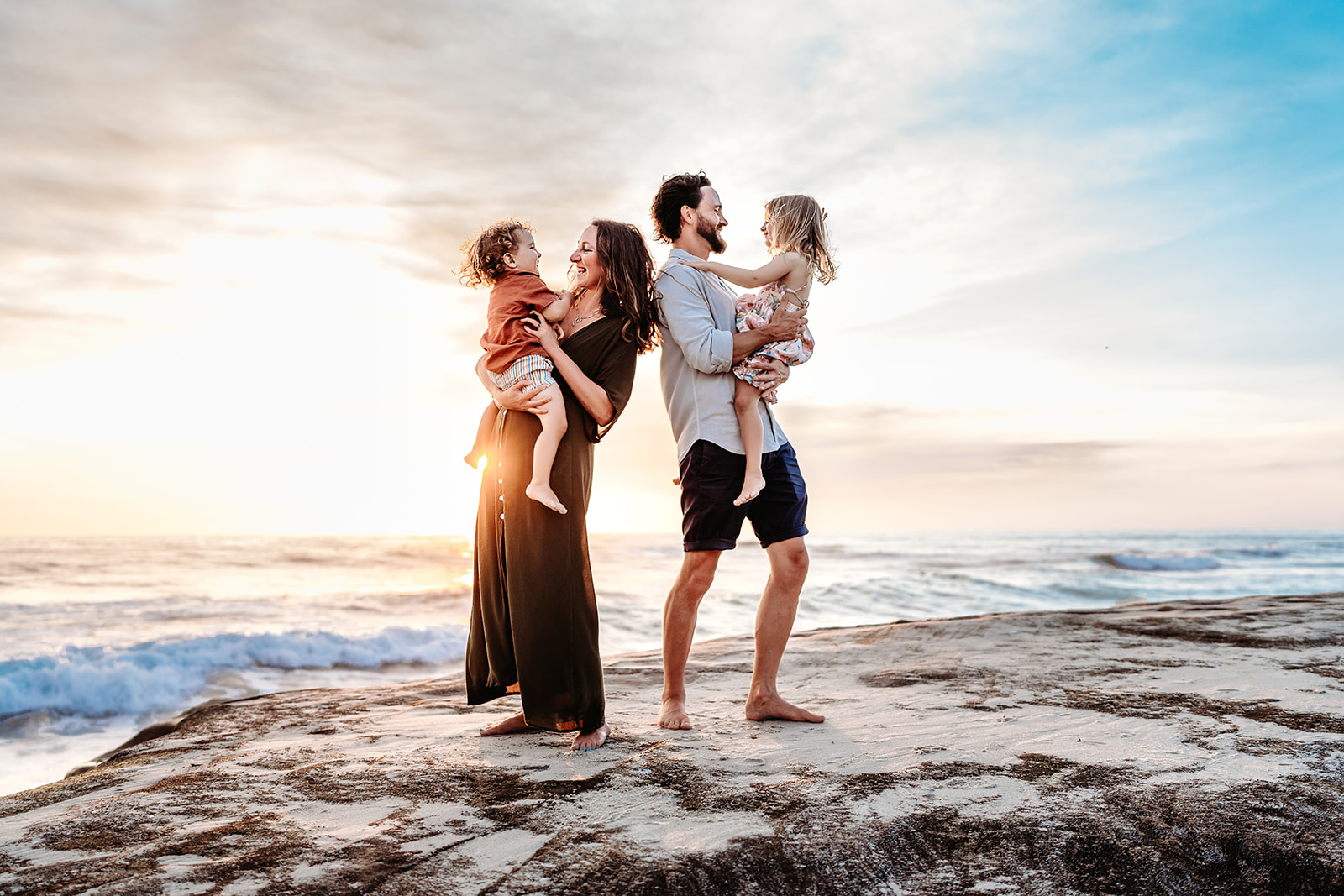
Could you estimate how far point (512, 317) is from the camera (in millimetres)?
2953

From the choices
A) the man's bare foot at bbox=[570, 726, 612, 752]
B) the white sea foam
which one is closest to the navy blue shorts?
the man's bare foot at bbox=[570, 726, 612, 752]

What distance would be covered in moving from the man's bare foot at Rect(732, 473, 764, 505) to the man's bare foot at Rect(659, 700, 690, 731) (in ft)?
2.61

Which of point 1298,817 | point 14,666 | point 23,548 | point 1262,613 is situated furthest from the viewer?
point 23,548

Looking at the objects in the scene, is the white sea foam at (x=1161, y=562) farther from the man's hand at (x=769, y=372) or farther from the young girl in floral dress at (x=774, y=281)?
the man's hand at (x=769, y=372)

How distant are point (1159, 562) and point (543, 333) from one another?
87.5 feet

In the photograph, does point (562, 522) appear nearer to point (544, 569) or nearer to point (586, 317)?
point (544, 569)

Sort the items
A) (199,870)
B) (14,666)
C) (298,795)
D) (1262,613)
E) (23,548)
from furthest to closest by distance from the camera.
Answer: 1. (23,548)
2. (14,666)
3. (1262,613)
4. (298,795)
5. (199,870)

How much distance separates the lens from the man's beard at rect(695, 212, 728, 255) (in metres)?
3.25

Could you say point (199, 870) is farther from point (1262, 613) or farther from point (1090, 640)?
point (1262, 613)

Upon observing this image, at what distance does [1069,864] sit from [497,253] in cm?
264

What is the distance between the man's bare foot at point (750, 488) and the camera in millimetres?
2957

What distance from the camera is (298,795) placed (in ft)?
7.19

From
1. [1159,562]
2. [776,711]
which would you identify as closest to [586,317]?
[776,711]

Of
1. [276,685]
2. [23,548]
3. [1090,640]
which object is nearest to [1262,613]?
[1090,640]
